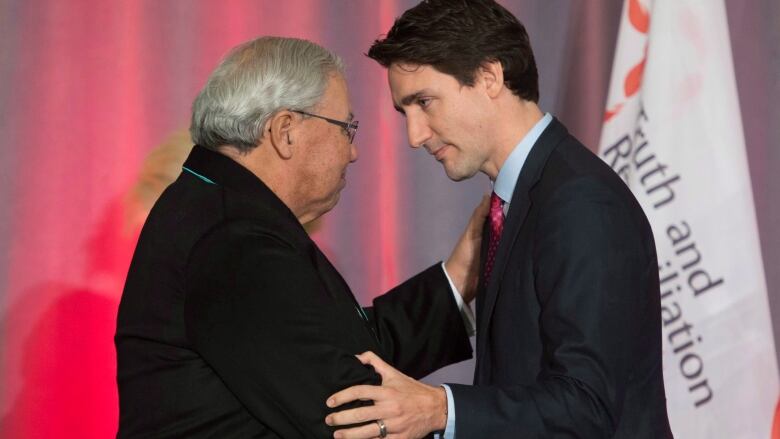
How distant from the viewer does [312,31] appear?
3379mm

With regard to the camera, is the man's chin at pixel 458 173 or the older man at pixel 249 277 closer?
the older man at pixel 249 277

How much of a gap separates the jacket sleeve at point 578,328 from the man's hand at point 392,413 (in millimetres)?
37

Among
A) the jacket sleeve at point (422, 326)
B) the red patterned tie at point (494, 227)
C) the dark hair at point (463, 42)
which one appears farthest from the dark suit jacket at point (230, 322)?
the jacket sleeve at point (422, 326)

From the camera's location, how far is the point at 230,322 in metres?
1.59

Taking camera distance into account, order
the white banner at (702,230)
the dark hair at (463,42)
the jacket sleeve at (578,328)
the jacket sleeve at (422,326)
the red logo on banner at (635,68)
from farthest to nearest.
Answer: the red logo on banner at (635,68) < the white banner at (702,230) < the jacket sleeve at (422,326) < the dark hair at (463,42) < the jacket sleeve at (578,328)

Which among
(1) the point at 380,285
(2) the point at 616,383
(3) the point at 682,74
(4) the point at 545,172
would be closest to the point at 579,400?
(2) the point at 616,383

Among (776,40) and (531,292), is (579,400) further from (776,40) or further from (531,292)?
(776,40)

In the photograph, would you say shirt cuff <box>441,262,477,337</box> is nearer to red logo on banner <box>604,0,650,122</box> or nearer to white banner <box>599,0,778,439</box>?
white banner <box>599,0,778,439</box>

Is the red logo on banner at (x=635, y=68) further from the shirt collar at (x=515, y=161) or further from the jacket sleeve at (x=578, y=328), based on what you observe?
the jacket sleeve at (x=578, y=328)

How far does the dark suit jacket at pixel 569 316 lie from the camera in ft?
5.17

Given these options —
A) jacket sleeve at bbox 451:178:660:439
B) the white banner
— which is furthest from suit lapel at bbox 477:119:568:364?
the white banner

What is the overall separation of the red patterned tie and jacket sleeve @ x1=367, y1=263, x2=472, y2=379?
0.42 metres

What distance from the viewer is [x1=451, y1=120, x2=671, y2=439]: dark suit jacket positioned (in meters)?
1.58

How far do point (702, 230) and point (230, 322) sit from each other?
159cm
